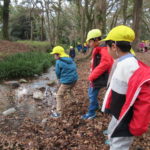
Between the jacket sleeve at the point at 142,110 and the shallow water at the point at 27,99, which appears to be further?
the shallow water at the point at 27,99

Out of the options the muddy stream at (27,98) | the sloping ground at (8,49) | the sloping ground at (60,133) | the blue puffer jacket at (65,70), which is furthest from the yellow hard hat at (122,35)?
the sloping ground at (8,49)

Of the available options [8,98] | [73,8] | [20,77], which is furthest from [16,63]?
[73,8]

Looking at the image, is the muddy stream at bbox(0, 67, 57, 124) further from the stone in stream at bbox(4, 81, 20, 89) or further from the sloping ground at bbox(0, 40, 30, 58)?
the sloping ground at bbox(0, 40, 30, 58)

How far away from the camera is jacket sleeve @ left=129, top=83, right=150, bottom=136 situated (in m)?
1.87

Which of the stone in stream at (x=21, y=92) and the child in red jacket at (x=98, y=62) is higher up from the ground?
the child in red jacket at (x=98, y=62)

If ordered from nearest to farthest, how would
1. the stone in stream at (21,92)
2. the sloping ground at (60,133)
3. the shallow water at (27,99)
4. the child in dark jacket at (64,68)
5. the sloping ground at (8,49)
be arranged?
the sloping ground at (60,133), the child in dark jacket at (64,68), the shallow water at (27,99), the stone in stream at (21,92), the sloping ground at (8,49)

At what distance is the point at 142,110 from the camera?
188cm

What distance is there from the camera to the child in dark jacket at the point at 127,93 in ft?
6.22

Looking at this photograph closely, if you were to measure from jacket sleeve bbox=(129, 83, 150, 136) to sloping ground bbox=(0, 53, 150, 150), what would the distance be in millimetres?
1643

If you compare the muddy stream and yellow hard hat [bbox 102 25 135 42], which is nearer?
yellow hard hat [bbox 102 25 135 42]

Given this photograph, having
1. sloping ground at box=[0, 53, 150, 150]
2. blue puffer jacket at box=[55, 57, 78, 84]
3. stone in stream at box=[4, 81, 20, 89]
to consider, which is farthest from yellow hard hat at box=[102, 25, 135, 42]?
stone in stream at box=[4, 81, 20, 89]

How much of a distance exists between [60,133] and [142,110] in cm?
262

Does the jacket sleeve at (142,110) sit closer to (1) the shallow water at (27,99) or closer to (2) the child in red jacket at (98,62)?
(2) the child in red jacket at (98,62)

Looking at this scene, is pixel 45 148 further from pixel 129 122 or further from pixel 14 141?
pixel 129 122
